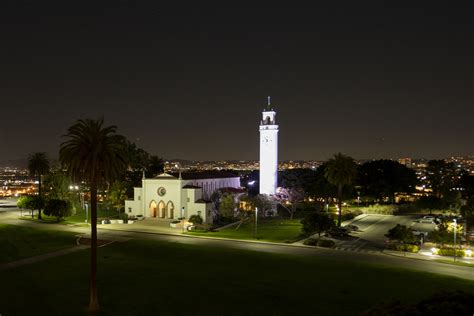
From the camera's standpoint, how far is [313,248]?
50.8m

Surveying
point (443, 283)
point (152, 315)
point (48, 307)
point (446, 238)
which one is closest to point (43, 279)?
point (48, 307)

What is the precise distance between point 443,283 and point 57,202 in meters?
58.5

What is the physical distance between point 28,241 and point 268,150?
5244 cm

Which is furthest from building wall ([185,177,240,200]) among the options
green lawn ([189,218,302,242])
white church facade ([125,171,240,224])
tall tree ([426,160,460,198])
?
tall tree ([426,160,460,198])

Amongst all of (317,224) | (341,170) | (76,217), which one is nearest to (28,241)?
(76,217)

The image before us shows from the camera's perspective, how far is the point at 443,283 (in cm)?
3384

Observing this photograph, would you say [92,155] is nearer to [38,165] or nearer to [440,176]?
[38,165]

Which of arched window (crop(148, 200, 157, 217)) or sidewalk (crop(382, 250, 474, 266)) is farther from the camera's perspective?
arched window (crop(148, 200, 157, 217))

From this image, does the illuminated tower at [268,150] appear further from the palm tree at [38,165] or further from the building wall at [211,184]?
the palm tree at [38,165]

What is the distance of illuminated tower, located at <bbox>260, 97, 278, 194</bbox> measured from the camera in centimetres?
9225

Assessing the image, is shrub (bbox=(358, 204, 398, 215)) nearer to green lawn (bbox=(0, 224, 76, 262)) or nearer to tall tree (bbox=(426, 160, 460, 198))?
tall tree (bbox=(426, 160, 460, 198))

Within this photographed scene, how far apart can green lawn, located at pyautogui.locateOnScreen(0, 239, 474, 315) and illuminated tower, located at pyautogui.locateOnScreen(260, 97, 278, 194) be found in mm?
48166

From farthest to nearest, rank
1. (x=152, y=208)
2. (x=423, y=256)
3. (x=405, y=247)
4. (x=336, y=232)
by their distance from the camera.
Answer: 1. (x=152, y=208)
2. (x=336, y=232)
3. (x=405, y=247)
4. (x=423, y=256)

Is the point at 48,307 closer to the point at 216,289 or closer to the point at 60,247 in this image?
the point at 216,289
